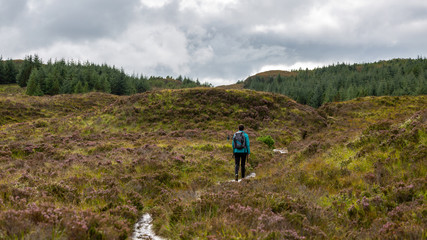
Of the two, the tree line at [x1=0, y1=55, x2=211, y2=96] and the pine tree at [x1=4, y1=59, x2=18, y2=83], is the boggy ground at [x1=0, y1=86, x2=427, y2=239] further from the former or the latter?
the pine tree at [x1=4, y1=59, x2=18, y2=83]

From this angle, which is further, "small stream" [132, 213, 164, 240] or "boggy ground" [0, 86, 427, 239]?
"small stream" [132, 213, 164, 240]

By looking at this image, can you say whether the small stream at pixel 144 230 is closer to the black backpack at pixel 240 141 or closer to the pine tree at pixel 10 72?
the black backpack at pixel 240 141

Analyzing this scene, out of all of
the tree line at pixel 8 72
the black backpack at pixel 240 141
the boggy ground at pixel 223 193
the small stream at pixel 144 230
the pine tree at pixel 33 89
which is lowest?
the small stream at pixel 144 230

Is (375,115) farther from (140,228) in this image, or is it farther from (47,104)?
(47,104)

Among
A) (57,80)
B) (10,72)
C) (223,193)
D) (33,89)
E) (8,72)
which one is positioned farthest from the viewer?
(10,72)

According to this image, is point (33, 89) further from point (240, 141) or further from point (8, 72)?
point (240, 141)

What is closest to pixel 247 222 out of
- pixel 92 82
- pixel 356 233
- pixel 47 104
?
pixel 356 233

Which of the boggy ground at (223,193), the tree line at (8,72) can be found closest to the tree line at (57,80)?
the tree line at (8,72)

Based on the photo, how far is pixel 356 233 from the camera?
4746 mm

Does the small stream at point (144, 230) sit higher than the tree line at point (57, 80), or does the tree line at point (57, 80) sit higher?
the tree line at point (57, 80)

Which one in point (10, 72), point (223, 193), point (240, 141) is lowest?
point (223, 193)

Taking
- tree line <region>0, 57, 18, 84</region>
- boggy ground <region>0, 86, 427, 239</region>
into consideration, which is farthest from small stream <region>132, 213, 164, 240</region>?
tree line <region>0, 57, 18, 84</region>

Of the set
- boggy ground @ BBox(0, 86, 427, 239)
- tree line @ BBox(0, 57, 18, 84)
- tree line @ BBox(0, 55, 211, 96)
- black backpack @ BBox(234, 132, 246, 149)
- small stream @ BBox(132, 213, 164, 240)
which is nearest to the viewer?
boggy ground @ BBox(0, 86, 427, 239)

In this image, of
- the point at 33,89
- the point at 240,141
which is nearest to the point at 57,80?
the point at 33,89
